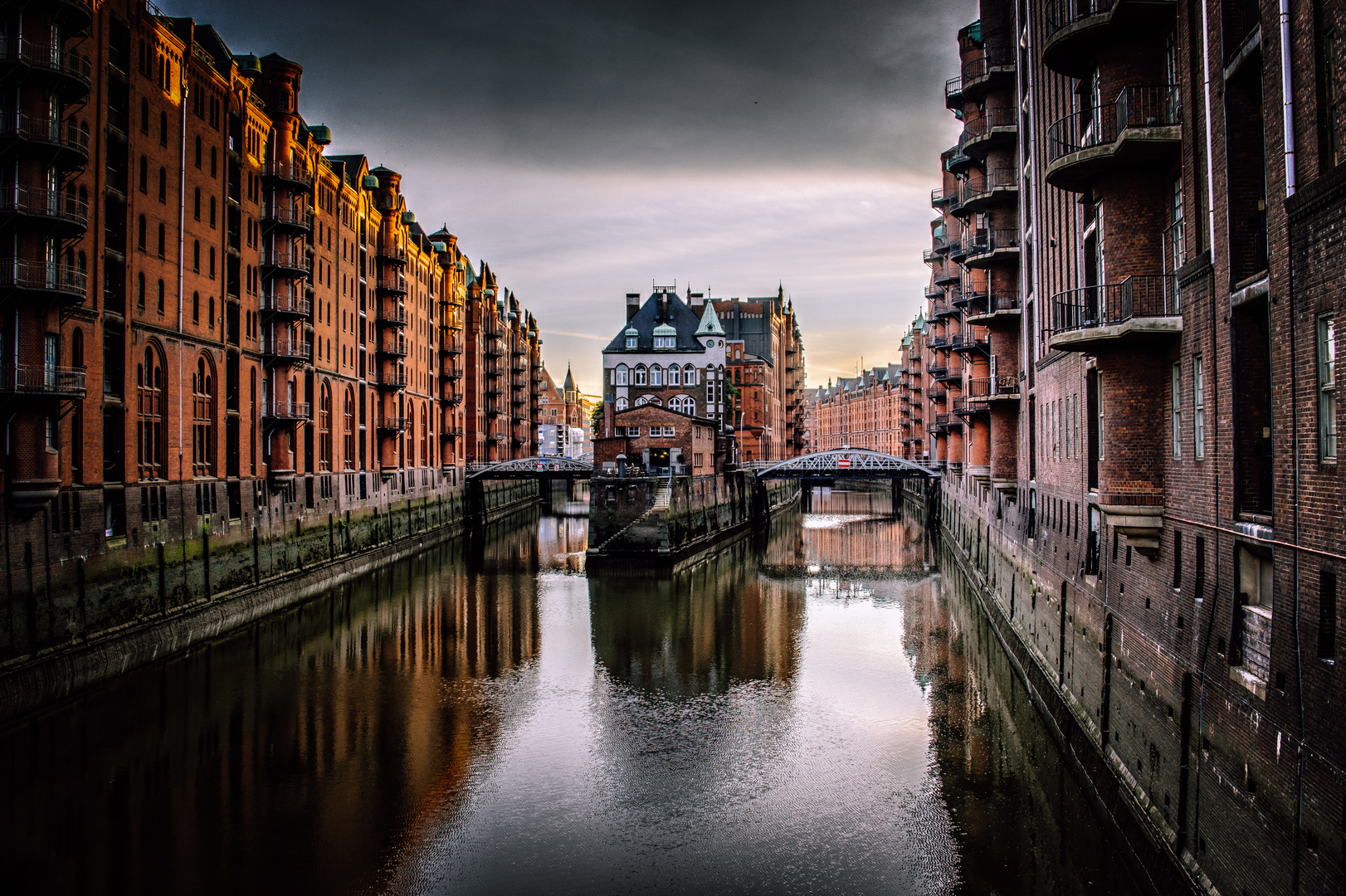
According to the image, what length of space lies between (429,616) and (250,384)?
10.5 metres

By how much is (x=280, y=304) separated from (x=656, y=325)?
35116 millimetres

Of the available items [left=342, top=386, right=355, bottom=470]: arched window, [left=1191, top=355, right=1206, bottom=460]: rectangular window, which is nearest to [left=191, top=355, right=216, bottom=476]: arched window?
[left=342, top=386, right=355, bottom=470]: arched window

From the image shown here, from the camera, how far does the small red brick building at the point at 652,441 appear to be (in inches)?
1960

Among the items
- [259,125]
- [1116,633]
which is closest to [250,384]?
[259,125]

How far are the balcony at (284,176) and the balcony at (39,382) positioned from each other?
14961mm

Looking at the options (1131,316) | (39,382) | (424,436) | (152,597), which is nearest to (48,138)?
(39,382)

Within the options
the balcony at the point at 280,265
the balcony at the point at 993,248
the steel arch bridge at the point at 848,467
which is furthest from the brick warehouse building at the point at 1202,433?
the steel arch bridge at the point at 848,467

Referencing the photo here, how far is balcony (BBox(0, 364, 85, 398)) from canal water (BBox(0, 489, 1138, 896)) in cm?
648

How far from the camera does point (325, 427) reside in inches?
1585

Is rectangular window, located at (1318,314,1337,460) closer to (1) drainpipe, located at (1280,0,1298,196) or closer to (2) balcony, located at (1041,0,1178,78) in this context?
(1) drainpipe, located at (1280,0,1298,196)

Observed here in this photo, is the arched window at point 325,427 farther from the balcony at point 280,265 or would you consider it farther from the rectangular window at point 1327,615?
the rectangular window at point 1327,615

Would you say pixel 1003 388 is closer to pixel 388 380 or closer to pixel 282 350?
pixel 282 350

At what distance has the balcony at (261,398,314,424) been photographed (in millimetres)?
34031

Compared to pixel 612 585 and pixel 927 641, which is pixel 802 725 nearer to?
pixel 927 641
